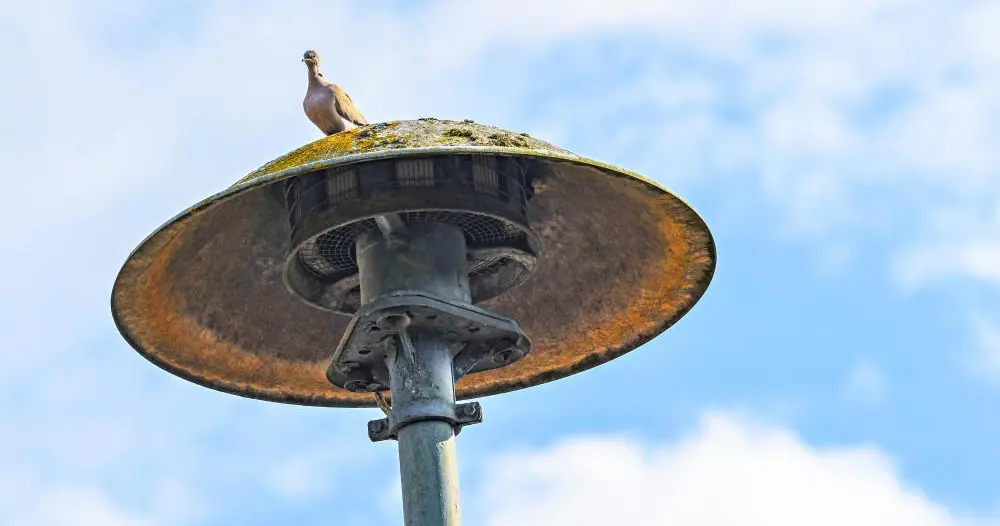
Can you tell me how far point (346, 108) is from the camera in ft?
54.7

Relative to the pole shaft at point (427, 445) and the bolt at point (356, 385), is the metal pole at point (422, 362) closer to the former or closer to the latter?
the pole shaft at point (427, 445)

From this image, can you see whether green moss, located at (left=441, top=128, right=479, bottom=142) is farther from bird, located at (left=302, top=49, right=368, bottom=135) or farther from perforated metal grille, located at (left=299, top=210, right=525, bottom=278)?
bird, located at (left=302, top=49, right=368, bottom=135)

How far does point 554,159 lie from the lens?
14484mm

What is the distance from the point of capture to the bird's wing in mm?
16609

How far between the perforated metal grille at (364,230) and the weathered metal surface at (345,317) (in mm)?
420

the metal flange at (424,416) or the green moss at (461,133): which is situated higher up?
Answer: the green moss at (461,133)

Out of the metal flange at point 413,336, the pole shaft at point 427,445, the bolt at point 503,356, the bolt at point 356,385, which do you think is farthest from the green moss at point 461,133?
the bolt at point 356,385

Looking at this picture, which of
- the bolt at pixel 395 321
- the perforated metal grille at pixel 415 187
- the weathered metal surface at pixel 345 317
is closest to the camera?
the bolt at pixel 395 321

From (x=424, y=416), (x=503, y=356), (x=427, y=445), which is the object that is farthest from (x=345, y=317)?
(x=427, y=445)

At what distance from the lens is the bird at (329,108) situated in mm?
16531

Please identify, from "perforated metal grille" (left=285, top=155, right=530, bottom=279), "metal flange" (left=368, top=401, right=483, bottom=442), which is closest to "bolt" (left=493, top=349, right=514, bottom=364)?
"metal flange" (left=368, top=401, right=483, bottom=442)

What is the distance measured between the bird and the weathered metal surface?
79cm

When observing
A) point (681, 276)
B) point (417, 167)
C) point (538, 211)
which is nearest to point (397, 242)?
point (417, 167)

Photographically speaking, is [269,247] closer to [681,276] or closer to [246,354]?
[246,354]
